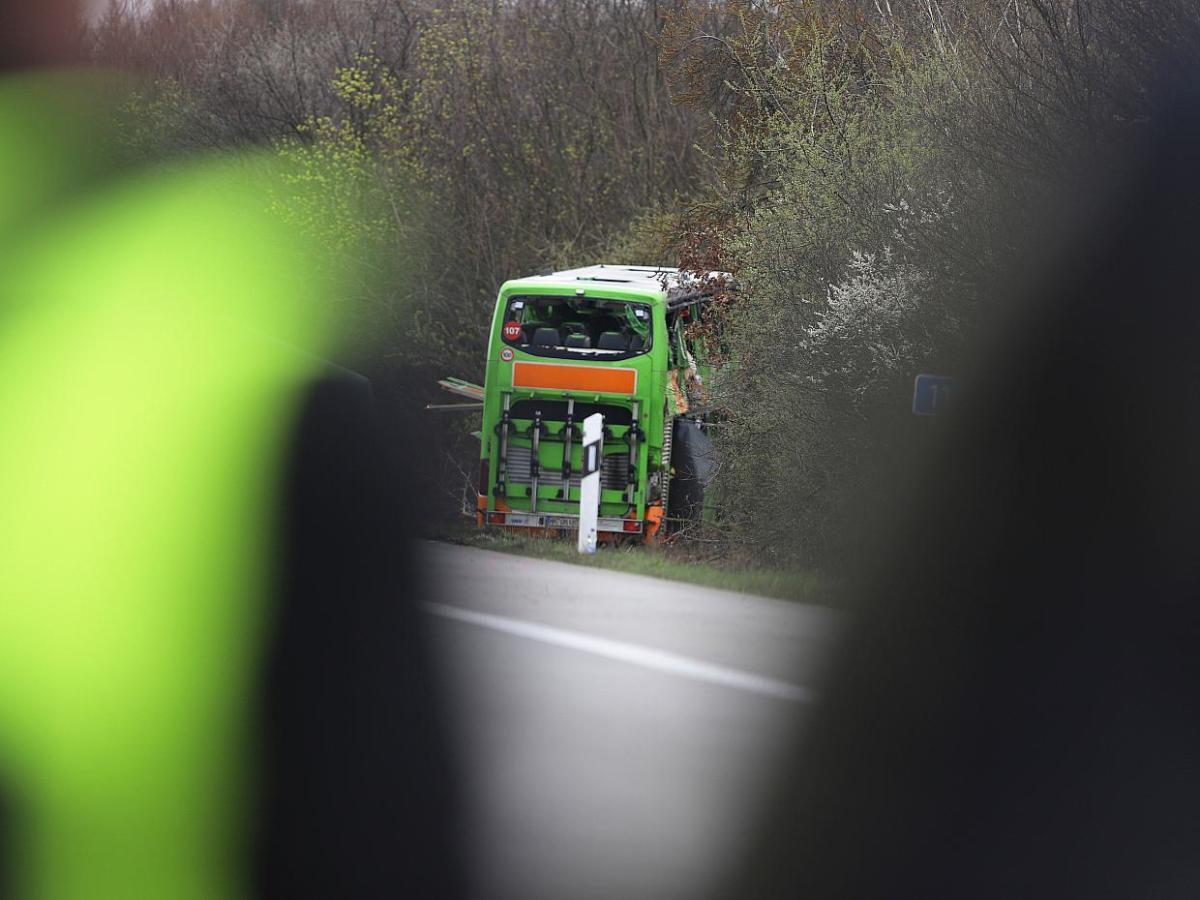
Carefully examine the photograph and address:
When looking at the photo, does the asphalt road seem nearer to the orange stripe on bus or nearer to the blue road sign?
the blue road sign

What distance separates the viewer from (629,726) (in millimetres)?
8492

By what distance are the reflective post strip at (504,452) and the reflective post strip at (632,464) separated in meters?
1.54

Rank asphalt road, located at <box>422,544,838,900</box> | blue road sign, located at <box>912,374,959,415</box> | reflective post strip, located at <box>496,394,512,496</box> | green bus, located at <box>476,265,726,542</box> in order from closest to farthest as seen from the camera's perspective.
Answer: asphalt road, located at <box>422,544,838,900</box>
blue road sign, located at <box>912,374,959,415</box>
green bus, located at <box>476,265,726,542</box>
reflective post strip, located at <box>496,394,512,496</box>

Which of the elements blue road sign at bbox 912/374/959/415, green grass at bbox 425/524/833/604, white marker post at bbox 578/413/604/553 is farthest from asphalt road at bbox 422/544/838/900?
white marker post at bbox 578/413/604/553

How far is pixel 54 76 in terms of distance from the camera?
111cm

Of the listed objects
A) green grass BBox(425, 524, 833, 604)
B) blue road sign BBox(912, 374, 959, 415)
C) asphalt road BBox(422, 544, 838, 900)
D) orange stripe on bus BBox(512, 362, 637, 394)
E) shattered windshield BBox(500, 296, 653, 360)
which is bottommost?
asphalt road BBox(422, 544, 838, 900)

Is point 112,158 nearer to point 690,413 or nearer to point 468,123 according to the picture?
point 690,413

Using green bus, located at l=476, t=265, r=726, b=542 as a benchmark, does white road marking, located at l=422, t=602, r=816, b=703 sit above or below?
below

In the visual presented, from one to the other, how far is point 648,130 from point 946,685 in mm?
20946

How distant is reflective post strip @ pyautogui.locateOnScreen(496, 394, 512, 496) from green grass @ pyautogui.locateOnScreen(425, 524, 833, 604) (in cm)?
146

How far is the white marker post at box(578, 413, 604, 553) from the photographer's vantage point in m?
19.3

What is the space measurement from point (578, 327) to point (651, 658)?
13.1m

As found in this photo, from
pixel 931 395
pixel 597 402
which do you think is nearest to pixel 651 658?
pixel 931 395

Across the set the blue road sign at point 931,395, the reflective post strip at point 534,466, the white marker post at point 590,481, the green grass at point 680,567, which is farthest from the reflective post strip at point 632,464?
the blue road sign at point 931,395
